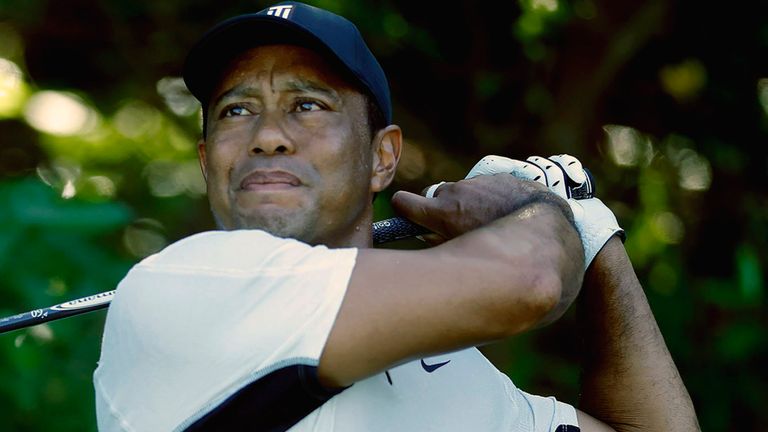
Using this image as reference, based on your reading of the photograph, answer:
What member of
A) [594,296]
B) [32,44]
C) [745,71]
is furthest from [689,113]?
[32,44]

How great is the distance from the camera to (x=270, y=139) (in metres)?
2.23

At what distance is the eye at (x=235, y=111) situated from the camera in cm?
232

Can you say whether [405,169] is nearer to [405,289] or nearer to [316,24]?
[316,24]

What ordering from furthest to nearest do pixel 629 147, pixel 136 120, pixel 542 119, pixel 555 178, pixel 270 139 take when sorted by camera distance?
pixel 629 147
pixel 542 119
pixel 136 120
pixel 555 178
pixel 270 139

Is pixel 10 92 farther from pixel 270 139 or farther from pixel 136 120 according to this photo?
pixel 270 139

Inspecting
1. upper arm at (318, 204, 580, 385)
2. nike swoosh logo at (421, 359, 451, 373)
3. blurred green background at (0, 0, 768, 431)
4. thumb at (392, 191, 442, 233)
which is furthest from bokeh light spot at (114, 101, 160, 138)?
upper arm at (318, 204, 580, 385)

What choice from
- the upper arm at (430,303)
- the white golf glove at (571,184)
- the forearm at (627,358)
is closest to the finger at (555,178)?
the white golf glove at (571,184)

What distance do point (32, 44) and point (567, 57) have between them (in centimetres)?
202

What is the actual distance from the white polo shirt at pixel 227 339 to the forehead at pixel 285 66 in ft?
1.65

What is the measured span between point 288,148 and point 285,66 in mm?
174

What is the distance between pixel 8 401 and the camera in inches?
134

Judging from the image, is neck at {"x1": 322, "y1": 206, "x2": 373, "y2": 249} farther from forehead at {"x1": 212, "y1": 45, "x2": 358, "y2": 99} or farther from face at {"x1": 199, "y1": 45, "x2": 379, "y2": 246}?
forehead at {"x1": 212, "y1": 45, "x2": 358, "y2": 99}

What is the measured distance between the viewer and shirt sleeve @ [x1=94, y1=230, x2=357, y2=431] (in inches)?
69.3

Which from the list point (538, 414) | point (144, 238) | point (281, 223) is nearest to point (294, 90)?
point (281, 223)
